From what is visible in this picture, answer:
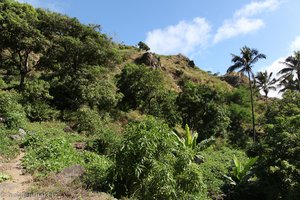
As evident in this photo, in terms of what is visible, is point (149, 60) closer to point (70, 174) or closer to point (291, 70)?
point (291, 70)

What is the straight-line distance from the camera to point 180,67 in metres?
62.9

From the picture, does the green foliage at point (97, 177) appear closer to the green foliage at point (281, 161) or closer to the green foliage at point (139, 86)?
the green foliage at point (281, 161)

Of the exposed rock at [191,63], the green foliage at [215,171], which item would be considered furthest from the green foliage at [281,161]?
the exposed rock at [191,63]

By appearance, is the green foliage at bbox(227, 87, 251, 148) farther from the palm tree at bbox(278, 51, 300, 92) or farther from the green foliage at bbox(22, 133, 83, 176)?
the green foliage at bbox(22, 133, 83, 176)

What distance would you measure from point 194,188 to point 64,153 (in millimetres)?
5819

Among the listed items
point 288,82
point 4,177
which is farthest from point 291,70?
point 4,177

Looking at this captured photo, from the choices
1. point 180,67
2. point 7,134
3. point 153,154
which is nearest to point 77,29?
point 7,134

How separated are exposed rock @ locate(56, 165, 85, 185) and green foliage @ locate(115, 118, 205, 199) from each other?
1.53m

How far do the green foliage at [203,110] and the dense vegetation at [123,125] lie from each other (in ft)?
0.31

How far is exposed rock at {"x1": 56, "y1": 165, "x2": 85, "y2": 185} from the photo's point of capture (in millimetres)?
10946

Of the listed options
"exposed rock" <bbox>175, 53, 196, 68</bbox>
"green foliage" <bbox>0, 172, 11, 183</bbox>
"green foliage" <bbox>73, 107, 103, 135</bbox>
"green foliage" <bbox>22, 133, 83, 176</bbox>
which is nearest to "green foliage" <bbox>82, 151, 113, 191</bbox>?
"green foliage" <bbox>22, 133, 83, 176</bbox>

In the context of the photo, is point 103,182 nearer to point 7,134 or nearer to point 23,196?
point 23,196

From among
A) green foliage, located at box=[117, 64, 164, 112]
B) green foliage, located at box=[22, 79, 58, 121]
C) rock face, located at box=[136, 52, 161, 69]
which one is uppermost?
rock face, located at box=[136, 52, 161, 69]

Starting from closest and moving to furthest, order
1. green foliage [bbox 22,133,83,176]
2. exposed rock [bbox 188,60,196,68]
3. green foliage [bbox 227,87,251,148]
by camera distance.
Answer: green foliage [bbox 22,133,83,176]
green foliage [bbox 227,87,251,148]
exposed rock [bbox 188,60,196,68]
